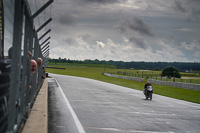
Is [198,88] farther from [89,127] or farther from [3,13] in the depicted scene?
[3,13]

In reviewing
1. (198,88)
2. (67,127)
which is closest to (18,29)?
(67,127)

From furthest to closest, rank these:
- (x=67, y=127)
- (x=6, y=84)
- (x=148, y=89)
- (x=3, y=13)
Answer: (x=148, y=89), (x=67, y=127), (x=6, y=84), (x=3, y=13)

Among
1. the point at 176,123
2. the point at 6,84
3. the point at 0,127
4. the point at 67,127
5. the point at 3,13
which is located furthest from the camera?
the point at 176,123

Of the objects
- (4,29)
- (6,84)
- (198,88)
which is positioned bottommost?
(198,88)

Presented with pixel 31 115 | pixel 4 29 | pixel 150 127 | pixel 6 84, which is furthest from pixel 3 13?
pixel 150 127

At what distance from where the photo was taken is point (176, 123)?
10367mm

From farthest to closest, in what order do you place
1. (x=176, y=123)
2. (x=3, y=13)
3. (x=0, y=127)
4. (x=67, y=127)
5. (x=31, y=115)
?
(x=176, y=123), (x=67, y=127), (x=31, y=115), (x=0, y=127), (x=3, y=13)

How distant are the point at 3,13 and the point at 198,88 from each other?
3564cm

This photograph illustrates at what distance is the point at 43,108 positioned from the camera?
31.0 ft

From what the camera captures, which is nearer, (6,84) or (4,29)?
(4,29)

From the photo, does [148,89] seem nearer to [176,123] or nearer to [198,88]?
[176,123]

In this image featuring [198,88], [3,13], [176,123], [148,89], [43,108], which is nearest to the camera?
[3,13]

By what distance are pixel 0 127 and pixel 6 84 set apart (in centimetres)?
47

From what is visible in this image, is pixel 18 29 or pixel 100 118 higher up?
pixel 18 29
